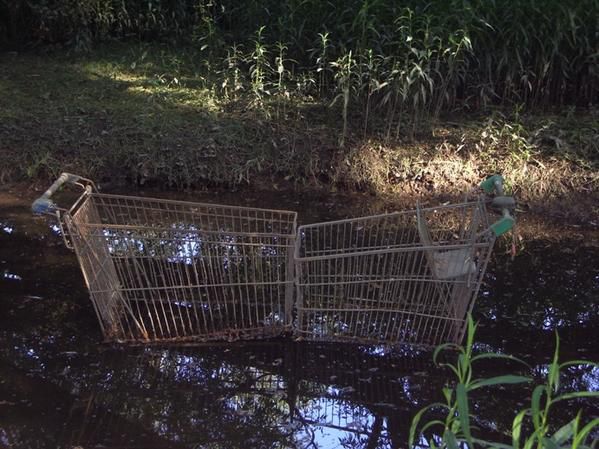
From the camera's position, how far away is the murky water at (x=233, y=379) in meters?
2.88

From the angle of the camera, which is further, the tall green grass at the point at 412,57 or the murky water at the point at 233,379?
the tall green grass at the point at 412,57

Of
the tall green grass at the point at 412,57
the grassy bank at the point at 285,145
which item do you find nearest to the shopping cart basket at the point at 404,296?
the grassy bank at the point at 285,145

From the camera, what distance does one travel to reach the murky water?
288 cm

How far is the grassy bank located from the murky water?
4.88ft

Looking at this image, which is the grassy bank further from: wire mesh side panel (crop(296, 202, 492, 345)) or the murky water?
wire mesh side panel (crop(296, 202, 492, 345))

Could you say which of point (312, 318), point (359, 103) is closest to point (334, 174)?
point (359, 103)

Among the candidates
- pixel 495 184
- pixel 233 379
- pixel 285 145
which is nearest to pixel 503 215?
pixel 495 184

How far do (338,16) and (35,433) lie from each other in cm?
432

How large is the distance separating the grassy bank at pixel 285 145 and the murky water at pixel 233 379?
1.49 metres

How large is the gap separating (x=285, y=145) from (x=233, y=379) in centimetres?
279

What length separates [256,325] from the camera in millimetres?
3564

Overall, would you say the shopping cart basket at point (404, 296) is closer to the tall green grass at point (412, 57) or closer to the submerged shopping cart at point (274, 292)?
the submerged shopping cart at point (274, 292)

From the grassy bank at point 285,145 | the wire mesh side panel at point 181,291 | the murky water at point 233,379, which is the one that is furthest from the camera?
the grassy bank at point 285,145

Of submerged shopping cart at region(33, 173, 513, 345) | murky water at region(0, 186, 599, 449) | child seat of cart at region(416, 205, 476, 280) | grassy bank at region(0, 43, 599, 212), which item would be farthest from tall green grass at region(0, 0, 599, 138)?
child seat of cart at region(416, 205, 476, 280)
